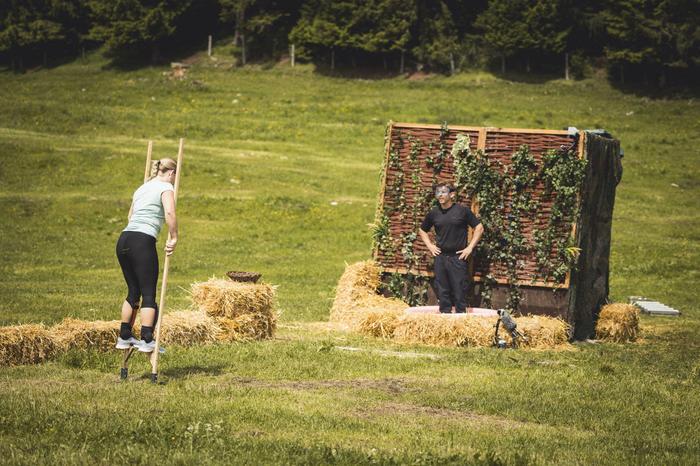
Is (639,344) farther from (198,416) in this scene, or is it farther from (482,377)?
(198,416)

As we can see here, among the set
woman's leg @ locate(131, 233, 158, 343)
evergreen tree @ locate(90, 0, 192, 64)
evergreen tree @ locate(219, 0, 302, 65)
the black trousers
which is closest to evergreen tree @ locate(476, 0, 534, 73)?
evergreen tree @ locate(219, 0, 302, 65)

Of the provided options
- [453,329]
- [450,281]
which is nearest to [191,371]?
[453,329]

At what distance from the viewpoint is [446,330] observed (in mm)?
15547

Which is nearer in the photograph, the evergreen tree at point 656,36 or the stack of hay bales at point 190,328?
the stack of hay bales at point 190,328

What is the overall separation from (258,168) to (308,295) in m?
17.1

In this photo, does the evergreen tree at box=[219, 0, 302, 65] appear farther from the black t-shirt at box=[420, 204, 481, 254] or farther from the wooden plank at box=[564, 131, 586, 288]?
the black t-shirt at box=[420, 204, 481, 254]

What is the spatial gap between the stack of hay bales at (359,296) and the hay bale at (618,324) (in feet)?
11.7

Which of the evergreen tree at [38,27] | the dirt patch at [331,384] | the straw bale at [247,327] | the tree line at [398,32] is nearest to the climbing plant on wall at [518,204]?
the straw bale at [247,327]

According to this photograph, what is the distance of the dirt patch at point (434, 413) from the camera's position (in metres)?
9.87

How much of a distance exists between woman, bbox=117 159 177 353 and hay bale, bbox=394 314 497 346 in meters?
5.19

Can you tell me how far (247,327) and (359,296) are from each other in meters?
3.79

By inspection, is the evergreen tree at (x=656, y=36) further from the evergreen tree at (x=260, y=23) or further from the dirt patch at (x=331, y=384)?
the dirt patch at (x=331, y=384)

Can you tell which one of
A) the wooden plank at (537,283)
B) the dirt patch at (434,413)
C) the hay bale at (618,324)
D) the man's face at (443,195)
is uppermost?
the man's face at (443,195)

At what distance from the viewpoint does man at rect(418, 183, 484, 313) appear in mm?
16844
